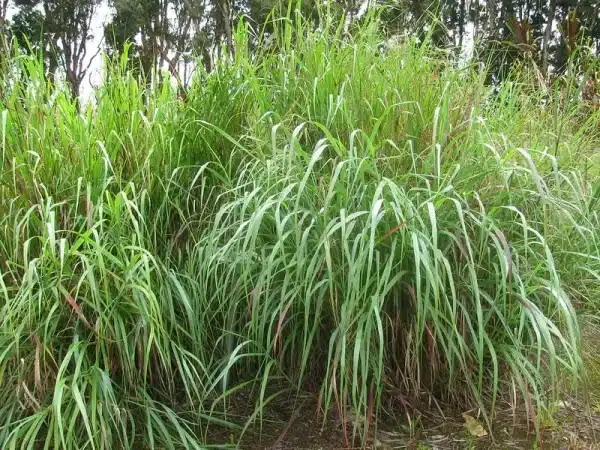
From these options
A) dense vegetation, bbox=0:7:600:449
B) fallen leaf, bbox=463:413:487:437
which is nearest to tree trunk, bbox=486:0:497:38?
dense vegetation, bbox=0:7:600:449

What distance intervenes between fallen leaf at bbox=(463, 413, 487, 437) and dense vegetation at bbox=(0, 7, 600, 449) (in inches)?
3.3

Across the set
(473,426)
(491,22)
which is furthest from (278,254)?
(491,22)

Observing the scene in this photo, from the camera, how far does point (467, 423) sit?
5.77ft

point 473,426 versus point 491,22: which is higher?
point 491,22

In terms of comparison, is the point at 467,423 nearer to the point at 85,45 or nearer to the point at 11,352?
the point at 11,352

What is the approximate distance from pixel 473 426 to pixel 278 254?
84 centimetres

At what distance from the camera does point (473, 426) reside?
175cm

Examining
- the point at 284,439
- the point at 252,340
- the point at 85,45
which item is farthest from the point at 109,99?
the point at 85,45

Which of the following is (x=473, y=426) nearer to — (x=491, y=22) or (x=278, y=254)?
(x=278, y=254)

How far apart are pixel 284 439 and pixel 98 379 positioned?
622mm

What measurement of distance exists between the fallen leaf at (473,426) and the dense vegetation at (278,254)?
0.08 m

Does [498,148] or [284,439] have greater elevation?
[498,148]

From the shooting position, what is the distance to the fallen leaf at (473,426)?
1739 millimetres

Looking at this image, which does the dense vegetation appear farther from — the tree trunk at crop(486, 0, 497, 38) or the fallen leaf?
the tree trunk at crop(486, 0, 497, 38)
